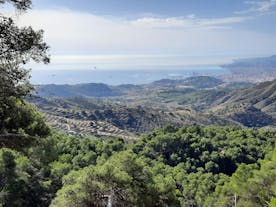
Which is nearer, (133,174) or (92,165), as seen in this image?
(133,174)

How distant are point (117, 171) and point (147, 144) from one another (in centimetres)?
5990

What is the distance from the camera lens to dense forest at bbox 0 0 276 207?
1288 cm

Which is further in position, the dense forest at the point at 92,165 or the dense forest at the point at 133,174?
the dense forest at the point at 133,174

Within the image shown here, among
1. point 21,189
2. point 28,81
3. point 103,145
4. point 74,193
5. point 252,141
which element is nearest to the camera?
point 28,81

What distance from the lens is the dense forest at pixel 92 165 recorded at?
42.2 feet

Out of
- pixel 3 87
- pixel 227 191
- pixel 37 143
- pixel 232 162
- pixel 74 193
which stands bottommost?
pixel 232 162

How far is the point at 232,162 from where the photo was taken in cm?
7906

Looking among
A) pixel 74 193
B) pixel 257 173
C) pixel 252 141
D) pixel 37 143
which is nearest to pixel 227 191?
pixel 257 173

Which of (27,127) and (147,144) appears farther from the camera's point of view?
(147,144)

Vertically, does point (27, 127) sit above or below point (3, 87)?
below

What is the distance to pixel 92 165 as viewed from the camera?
2478cm

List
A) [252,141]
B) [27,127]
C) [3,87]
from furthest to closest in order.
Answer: [252,141], [27,127], [3,87]

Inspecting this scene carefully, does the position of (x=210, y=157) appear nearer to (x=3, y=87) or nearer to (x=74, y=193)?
(x=74, y=193)

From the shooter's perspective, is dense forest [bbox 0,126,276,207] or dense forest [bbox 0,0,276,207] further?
dense forest [bbox 0,126,276,207]
